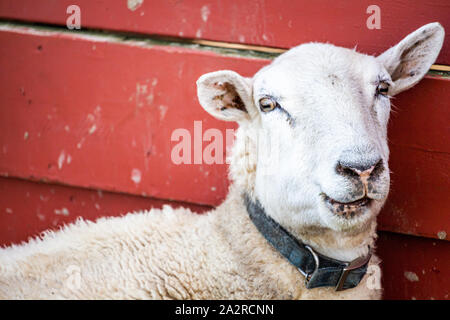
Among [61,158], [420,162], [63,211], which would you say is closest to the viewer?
[420,162]

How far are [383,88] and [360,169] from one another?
1.90ft

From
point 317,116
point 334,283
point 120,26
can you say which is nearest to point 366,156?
point 317,116

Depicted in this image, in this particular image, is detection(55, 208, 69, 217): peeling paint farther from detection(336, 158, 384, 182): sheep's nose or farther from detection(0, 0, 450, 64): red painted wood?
detection(336, 158, 384, 182): sheep's nose

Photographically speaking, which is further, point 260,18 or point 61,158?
point 61,158

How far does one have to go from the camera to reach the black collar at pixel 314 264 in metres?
2.16

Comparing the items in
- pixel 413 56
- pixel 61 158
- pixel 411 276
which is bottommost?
pixel 411 276

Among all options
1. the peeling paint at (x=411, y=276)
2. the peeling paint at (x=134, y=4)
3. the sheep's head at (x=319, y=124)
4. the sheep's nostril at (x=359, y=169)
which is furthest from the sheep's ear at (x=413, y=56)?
the peeling paint at (x=134, y=4)

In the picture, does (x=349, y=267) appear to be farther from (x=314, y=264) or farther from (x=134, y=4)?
(x=134, y=4)

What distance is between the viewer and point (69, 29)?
304 centimetres

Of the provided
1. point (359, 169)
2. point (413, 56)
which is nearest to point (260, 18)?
point (413, 56)

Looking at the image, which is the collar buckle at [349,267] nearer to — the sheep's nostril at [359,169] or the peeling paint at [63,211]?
the sheep's nostril at [359,169]

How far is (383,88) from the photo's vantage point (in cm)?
225

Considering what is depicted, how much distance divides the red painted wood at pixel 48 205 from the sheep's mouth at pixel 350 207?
141 cm
